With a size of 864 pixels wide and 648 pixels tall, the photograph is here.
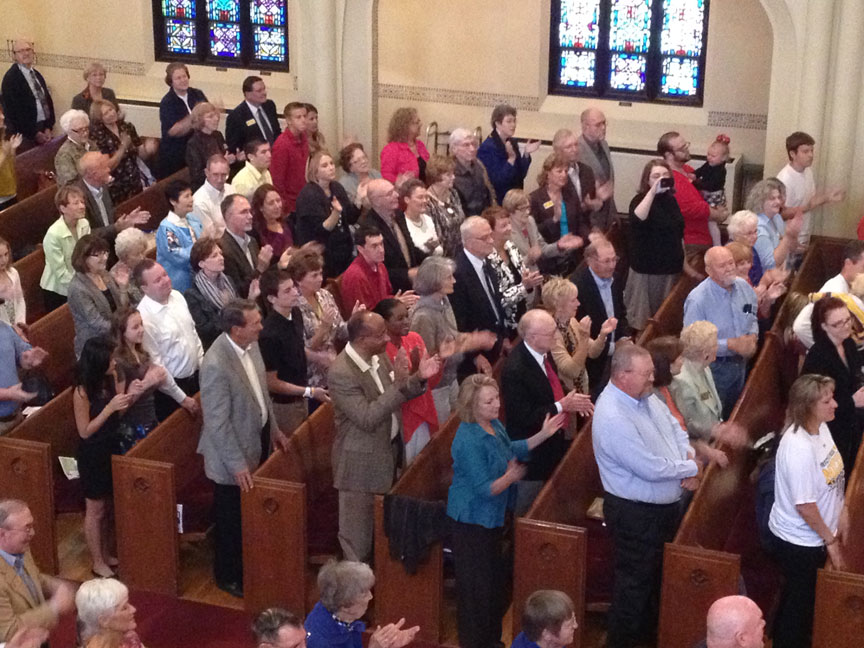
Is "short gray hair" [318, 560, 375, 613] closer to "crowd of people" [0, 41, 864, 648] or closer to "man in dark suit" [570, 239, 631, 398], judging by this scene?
"crowd of people" [0, 41, 864, 648]

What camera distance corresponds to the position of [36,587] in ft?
17.9

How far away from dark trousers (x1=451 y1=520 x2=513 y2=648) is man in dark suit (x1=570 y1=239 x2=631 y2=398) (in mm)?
1785

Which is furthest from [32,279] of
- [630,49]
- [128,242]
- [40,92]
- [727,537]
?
[630,49]

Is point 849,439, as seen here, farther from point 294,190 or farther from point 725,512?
point 294,190

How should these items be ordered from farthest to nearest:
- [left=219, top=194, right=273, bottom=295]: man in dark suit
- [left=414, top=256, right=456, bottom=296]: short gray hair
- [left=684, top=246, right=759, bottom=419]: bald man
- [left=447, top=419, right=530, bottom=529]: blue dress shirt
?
[left=219, top=194, right=273, bottom=295]: man in dark suit
[left=684, top=246, right=759, bottom=419]: bald man
[left=414, top=256, right=456, bottom=296]: short gray hair
[left=447, top=419, right=530, bottom=529]: blue dress shirt

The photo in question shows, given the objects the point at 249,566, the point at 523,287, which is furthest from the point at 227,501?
the point at 523,287

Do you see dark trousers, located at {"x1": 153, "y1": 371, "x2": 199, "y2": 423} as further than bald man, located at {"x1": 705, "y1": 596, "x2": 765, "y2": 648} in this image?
Yes

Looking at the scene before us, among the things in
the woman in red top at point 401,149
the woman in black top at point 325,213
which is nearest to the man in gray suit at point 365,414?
the woman in black top at point 325,213

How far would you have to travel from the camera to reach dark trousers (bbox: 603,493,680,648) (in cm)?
614

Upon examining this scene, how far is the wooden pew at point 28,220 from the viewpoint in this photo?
9.88 metres

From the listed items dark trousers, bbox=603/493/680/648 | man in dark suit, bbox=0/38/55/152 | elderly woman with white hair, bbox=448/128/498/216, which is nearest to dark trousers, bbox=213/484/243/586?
dark trousers, bbox=603/493/680/648

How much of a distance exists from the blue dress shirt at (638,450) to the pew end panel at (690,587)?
281 mm

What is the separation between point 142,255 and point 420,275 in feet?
5.46

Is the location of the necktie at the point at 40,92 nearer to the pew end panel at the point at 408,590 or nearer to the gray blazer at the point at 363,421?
the gray blazer at the point at 363,421
